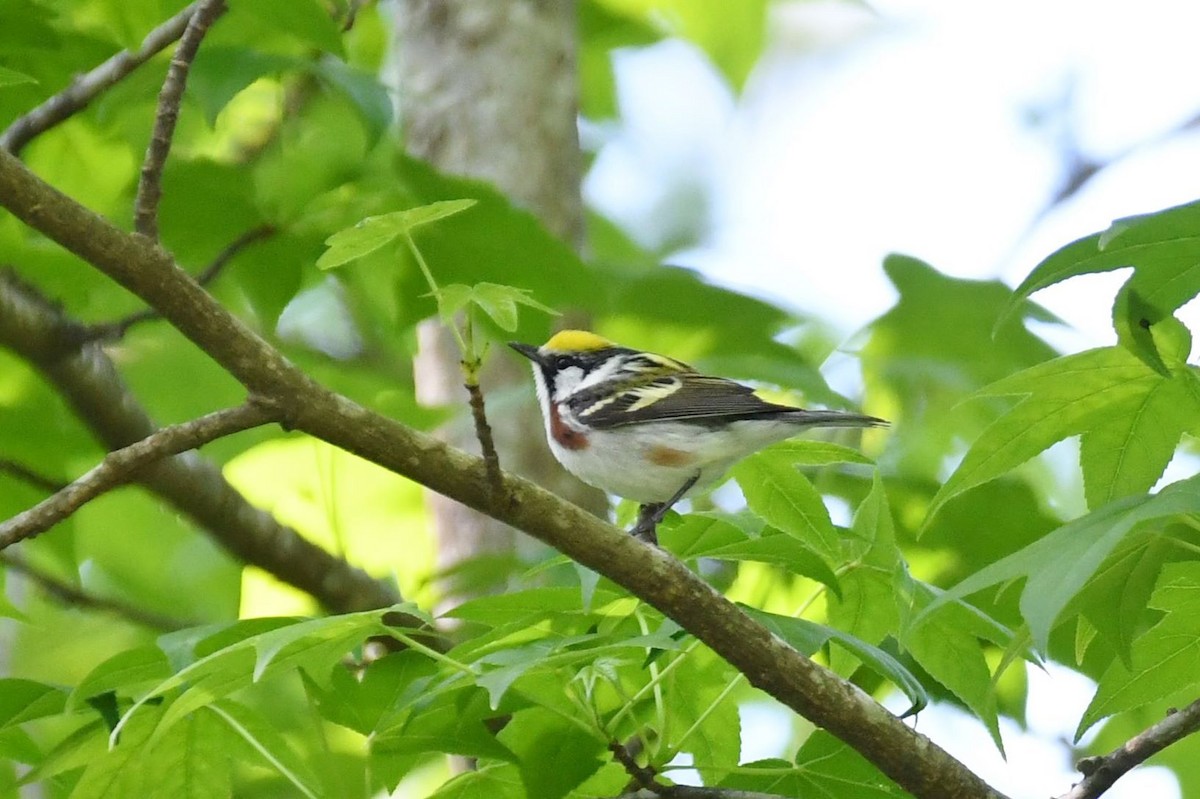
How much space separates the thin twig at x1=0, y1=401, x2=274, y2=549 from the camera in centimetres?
195

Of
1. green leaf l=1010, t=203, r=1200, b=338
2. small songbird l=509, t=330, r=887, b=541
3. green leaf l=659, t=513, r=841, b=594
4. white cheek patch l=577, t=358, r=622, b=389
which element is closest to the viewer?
green leaf l=1010, t=203, r=1200, b=338

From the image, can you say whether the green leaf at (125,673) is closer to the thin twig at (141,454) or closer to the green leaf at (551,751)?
the thin twig at (141,454)

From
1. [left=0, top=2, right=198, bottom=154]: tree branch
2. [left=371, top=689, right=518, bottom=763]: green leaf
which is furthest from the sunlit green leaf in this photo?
[left=0, top=2, right=198, bottom=154]: tree branch

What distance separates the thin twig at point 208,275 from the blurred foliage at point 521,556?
0.03 metres

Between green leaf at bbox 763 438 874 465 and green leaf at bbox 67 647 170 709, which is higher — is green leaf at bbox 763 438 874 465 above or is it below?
above

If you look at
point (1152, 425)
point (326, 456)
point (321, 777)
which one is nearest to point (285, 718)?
point (326, 456)

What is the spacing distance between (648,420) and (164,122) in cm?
199

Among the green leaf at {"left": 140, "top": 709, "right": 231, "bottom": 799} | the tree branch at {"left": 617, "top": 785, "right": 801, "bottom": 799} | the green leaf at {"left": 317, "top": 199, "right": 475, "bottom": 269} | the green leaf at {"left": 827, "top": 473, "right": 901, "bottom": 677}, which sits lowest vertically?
the tree branch at {"left": 617, "top": 785, "right": 801, "bottom": 799}

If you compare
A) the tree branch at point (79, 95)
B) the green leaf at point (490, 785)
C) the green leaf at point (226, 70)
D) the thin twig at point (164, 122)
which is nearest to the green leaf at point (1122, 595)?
the green leaf at point (490, 785)

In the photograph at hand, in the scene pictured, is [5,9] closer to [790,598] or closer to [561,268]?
[561,268]

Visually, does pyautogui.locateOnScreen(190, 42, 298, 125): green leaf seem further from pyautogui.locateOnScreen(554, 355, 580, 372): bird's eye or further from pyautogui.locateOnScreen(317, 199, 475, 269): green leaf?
pyautogui.locateOnScreen(554, 355, 580, 372): bird's eye

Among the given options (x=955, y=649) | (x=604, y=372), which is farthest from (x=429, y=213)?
(x=604, y=372)

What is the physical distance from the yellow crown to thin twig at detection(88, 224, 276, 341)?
1.10 metres

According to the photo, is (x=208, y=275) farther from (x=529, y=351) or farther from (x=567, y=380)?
(x=567, y=380)
